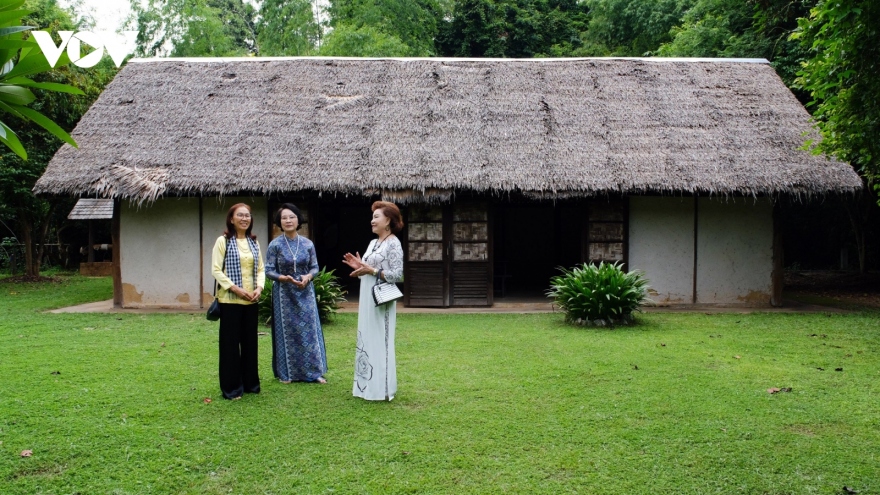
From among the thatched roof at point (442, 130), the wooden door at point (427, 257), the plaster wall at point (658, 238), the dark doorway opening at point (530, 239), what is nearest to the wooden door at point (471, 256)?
the wooden door at point (427, 257)

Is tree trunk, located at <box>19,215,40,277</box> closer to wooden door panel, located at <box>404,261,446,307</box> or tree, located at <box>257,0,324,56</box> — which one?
wooden door panel, located at <box>404,261,446,307</box>

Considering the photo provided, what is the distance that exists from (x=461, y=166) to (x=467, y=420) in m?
6.23

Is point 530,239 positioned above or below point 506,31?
below

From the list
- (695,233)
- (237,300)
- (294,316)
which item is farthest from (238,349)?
(695,233)

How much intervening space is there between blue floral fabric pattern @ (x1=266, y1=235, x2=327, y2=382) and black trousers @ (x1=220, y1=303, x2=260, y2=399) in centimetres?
33

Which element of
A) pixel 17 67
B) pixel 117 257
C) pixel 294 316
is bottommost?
pixel 294 316

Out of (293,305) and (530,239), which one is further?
(530,239)

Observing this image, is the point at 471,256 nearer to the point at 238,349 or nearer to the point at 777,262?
the point at 777,262

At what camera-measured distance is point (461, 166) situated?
10.4m

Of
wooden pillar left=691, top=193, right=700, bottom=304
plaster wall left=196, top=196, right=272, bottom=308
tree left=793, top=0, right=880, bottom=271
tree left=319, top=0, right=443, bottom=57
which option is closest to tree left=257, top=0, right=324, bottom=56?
tree left=319, top=0, right=443, bottom=57

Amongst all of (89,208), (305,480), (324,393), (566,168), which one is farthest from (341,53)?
(305,480)

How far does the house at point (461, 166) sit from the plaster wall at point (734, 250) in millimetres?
27

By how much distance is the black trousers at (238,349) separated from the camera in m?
5.08

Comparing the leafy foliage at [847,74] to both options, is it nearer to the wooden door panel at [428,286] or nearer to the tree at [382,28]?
the wooden door panel at [428,286]
